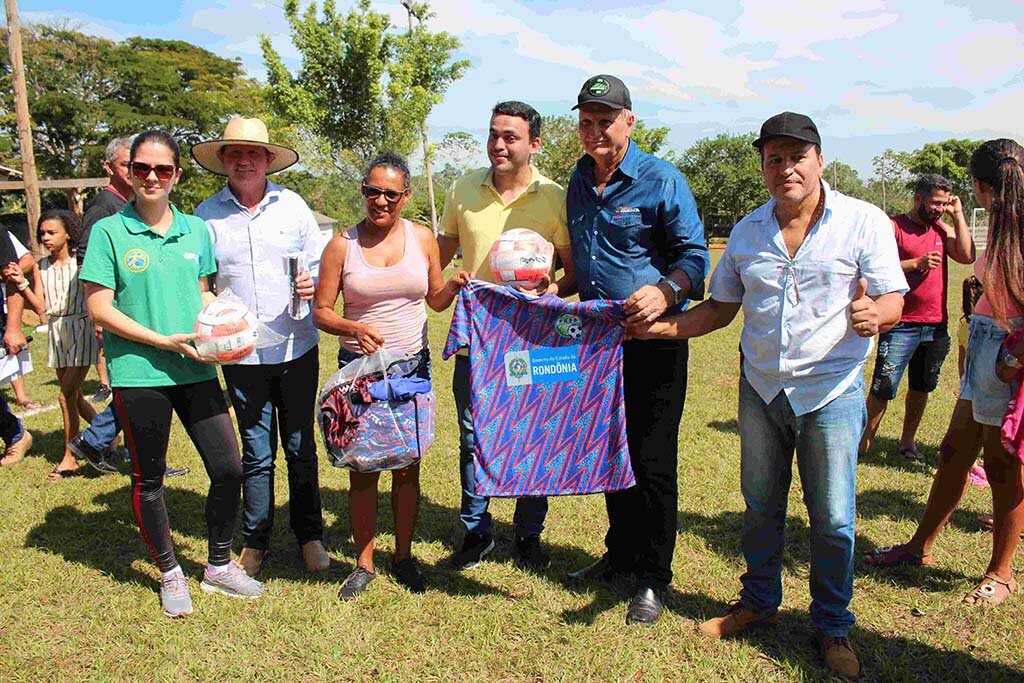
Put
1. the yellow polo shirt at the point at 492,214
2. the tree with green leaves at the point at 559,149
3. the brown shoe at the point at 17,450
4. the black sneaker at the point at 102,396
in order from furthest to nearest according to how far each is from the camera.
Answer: the tree with green leaves at the point at 559,149 → the black sneaker at the point at 102,396 → the brown shoe at the point at 17,450 → the yellow polo shirt at the point at 492,214

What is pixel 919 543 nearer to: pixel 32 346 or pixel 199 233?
pixel 199 233

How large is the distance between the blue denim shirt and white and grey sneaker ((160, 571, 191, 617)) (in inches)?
102

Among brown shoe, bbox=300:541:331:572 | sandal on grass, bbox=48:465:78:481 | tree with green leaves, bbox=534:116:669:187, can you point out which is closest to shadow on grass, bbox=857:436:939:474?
brown shoe, bbox=300:541:331:572

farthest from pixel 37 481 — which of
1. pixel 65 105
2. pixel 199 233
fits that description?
pixel 65 105

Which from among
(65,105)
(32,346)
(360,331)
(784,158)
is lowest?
(32,346)

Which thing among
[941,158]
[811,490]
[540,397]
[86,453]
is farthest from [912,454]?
[941,158]

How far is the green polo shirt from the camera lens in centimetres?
366

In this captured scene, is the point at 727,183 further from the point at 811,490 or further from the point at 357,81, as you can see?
the point at 811,490

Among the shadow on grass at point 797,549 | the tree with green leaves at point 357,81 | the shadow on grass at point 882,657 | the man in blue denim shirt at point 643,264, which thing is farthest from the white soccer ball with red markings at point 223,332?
the tree with green leaves at point 357,81

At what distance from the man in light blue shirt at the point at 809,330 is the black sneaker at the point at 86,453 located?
15.3 ft

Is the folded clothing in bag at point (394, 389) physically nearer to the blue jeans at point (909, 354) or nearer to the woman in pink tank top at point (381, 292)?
the woman in pink tank top at point (381, 292)

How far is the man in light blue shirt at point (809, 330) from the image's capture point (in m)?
3.06

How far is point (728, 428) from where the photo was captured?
7.36 metres

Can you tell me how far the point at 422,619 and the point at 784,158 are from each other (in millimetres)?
2785
